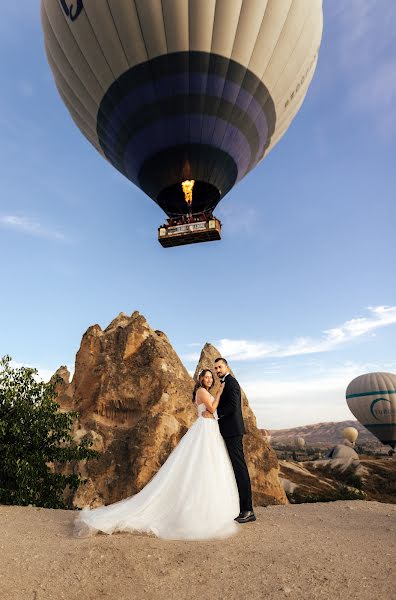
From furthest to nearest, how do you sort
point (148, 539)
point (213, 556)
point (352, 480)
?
point (352, 480)
point (148, 539)
point (213, 556)

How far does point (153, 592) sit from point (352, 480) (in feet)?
144

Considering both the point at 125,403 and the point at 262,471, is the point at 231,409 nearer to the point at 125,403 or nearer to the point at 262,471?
the point at 125,403

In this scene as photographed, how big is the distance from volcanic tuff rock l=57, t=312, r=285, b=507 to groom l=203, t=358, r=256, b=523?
48.4ft

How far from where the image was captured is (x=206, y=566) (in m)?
4.33

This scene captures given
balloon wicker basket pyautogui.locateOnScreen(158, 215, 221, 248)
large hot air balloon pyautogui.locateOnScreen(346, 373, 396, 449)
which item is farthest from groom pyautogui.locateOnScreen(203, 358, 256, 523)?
large hot air balloon pyautogui.locateOnScreen(346, 373, 396, 449)

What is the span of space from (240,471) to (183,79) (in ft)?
60.4

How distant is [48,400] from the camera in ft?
35.2

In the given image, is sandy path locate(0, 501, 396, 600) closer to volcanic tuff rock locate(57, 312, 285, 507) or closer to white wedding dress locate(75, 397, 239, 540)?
white wedding dress locate(75, 397, 239, 540)

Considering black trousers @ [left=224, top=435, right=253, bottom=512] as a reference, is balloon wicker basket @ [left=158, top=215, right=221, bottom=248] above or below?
above

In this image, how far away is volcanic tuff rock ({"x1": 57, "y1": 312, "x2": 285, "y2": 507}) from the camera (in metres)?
19.8

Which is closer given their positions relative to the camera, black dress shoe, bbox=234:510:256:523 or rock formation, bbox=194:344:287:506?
black dress shoe, bbox=234:510:256:523

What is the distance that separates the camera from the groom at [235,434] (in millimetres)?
6148

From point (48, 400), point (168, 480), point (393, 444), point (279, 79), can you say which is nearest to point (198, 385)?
point (168, 480)

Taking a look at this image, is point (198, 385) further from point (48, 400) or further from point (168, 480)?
point (48, 400)
